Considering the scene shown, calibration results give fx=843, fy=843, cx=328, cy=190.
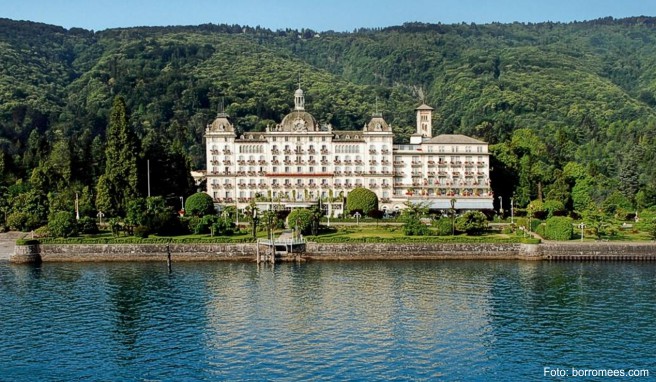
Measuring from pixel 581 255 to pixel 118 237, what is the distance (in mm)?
48836

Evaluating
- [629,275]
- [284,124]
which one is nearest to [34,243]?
[284,124]

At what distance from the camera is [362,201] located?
10556 cm

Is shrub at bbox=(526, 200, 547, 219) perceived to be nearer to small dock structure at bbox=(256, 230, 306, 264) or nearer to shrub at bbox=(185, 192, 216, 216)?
small dock structure at bbox=(256, 230, 306, 264)

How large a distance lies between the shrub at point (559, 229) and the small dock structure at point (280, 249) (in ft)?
Answer: 86.0

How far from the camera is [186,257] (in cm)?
8681

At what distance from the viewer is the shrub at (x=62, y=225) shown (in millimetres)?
90375

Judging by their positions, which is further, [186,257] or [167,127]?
[167,127]

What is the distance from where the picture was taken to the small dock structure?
281ft

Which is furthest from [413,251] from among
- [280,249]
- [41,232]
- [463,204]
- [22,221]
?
[22,221]

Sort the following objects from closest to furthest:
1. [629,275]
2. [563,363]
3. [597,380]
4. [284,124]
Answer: [597,380]
[563,363]
[629,275]
[284,124]

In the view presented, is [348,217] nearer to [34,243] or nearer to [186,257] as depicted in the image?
[186,257]

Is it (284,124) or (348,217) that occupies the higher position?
(284,124)

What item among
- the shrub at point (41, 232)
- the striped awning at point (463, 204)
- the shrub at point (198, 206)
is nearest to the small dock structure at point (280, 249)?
the shrub at point (198, 206)

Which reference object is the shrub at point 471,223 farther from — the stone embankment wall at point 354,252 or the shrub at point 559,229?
the shrub at point 559,229
